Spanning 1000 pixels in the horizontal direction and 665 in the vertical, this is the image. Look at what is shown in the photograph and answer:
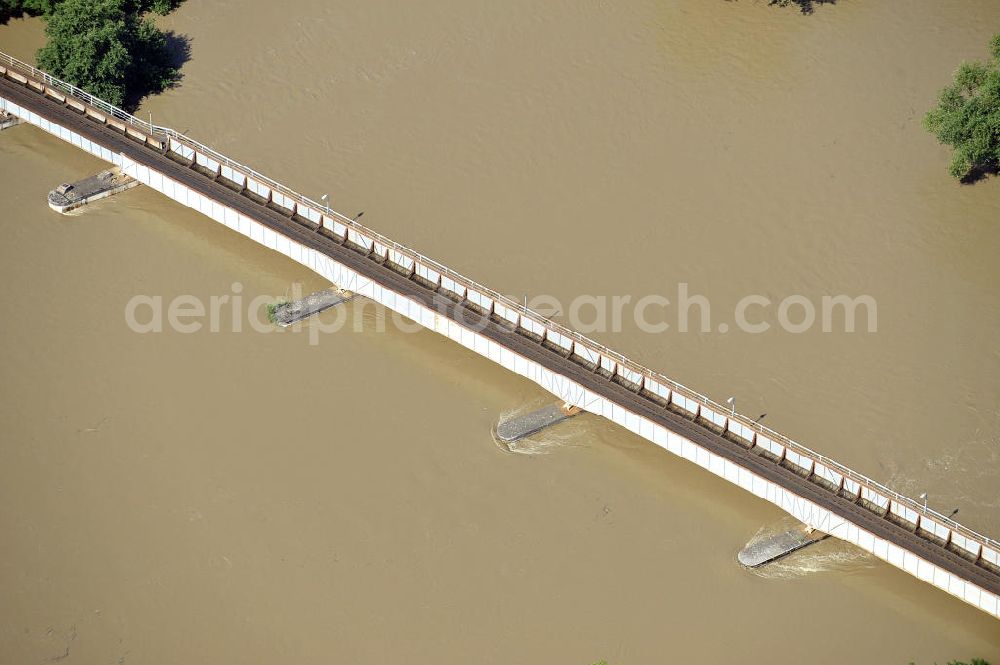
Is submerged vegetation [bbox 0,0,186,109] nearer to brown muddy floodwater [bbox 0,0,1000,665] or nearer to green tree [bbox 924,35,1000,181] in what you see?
brown muddy floodwater [bbox 0,0,1000,665]

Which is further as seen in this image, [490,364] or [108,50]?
[108,50]

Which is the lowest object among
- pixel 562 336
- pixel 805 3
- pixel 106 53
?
pixel 562 336

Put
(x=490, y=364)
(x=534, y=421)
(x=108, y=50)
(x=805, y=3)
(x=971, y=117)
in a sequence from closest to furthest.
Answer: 1. (x=534, y=421)
2. (x=490, y=364)
3. (x=971, y=117)
4. (x=108, y=50)
5. (x=805, y=3)

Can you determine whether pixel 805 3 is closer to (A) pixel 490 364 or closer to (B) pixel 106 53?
(A) pixel 490 364

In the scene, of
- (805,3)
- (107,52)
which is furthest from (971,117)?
(107,52)

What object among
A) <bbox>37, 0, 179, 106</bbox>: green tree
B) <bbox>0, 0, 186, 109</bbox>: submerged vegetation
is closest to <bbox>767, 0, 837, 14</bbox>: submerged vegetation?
<bbox>0, 0, 186, 109</bbox>: submerged vegetation

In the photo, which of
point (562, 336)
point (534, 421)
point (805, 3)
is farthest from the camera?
point (805, 3)

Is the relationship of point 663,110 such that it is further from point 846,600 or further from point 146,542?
point 146,542
